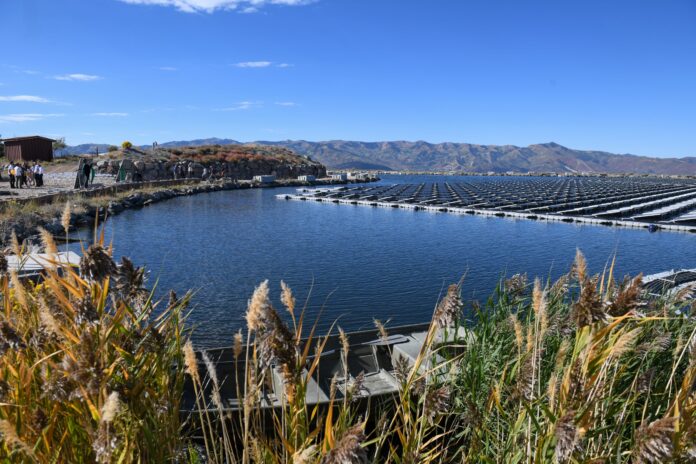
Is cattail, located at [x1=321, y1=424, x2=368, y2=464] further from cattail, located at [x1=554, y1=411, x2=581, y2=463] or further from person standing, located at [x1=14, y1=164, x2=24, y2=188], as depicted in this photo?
person standing, located at [x1=14, y1=164, x2=24, y2=188]

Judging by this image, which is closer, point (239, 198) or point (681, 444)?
point (681, 444)

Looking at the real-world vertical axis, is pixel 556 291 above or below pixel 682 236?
above

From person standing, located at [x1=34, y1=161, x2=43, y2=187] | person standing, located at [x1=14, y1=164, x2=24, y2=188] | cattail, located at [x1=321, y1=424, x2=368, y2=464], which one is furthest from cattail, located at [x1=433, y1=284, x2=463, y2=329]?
person standing, located at [x1=34, y1=161, x2=43, y2=187]

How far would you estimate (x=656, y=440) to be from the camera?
1472 mm

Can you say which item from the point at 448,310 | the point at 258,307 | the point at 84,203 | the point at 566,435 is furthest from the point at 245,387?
the point at 84,203

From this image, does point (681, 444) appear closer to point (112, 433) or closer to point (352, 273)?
point (112, 433)

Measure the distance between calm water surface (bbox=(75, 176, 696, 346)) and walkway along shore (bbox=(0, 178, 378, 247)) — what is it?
64.1 inches

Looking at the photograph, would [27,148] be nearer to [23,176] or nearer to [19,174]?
[23,176]

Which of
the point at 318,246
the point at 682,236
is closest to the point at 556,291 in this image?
the point at 318,246

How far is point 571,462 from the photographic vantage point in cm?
225

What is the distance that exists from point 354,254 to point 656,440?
774 inches

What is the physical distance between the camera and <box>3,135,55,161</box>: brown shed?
4706 centimetres

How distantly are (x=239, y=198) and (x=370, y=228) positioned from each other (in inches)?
903

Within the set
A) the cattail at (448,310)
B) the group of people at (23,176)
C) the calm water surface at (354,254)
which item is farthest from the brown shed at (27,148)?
the cattail at (448,310)
